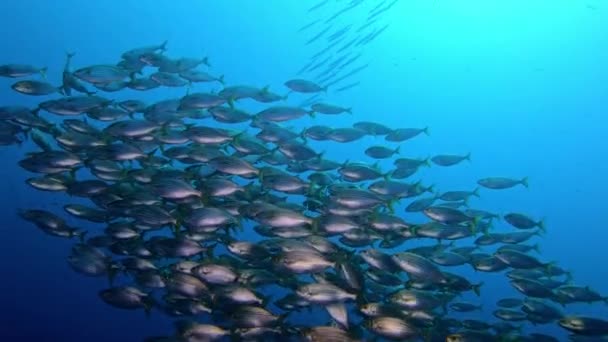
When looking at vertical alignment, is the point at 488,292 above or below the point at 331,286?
above

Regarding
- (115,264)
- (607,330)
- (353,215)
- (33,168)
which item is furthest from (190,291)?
(607,330)

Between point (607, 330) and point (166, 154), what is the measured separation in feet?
23.4

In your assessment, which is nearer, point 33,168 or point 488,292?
point 33,168

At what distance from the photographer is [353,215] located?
7.31 m

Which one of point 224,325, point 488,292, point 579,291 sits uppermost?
point 488,292

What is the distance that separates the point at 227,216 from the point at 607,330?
5383 millimetres

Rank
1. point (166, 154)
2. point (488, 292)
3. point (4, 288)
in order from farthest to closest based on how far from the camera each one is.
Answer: point (488, 292)
point (4, 288)
point (166, 154)

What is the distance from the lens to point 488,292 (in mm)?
28750

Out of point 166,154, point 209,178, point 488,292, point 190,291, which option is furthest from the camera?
point 488,292

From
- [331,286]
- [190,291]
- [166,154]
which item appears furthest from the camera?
[166,154]

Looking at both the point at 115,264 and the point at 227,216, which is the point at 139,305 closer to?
the point at 115,264

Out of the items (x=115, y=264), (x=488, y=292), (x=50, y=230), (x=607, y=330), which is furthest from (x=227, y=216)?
(x=488, y=292)

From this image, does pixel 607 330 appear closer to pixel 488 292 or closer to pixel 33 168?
pixel 33 168

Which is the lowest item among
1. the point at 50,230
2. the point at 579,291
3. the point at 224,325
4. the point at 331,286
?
the point at 224,325
